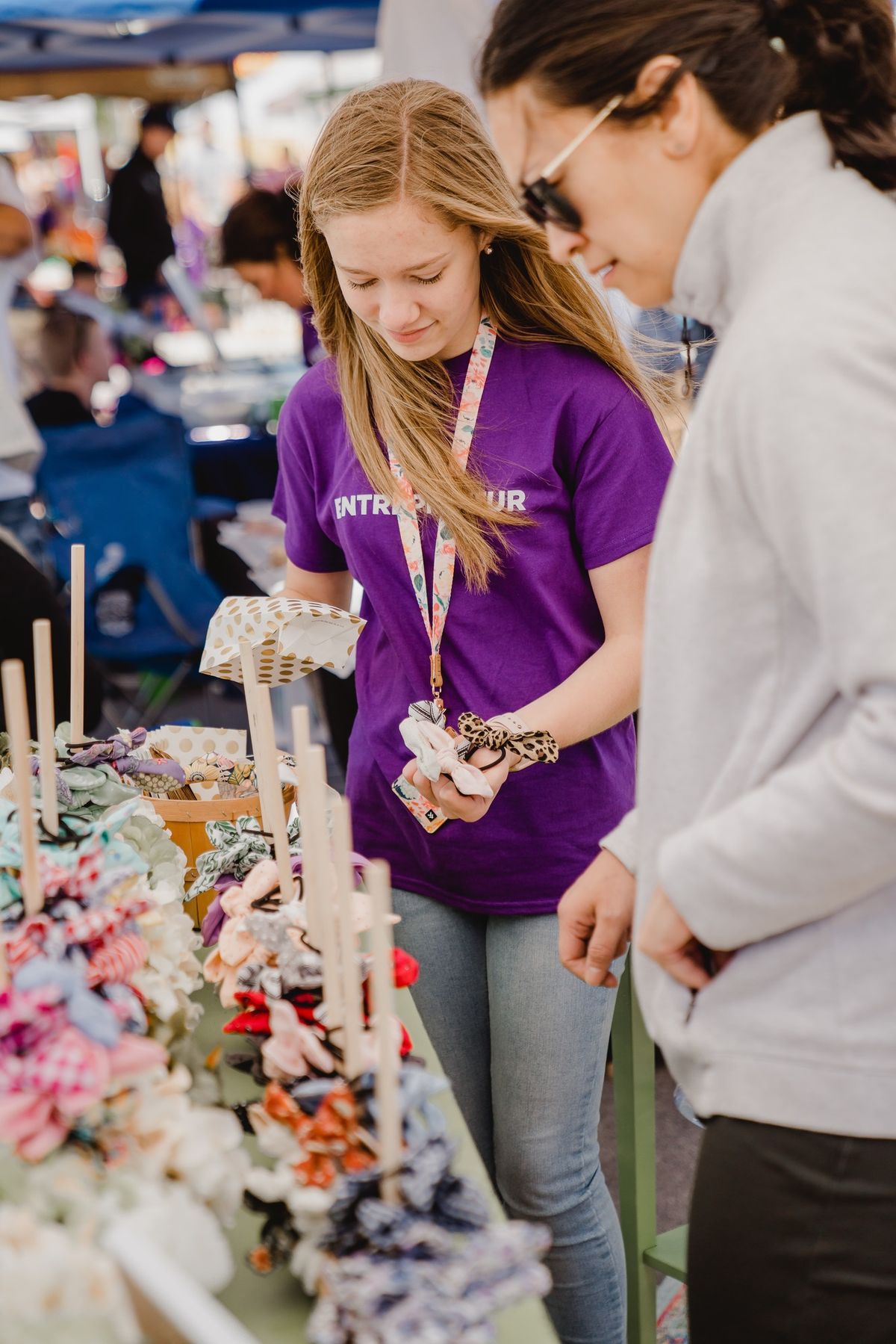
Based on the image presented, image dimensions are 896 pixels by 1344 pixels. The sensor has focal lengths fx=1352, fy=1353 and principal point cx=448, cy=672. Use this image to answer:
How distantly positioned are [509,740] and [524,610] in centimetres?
22

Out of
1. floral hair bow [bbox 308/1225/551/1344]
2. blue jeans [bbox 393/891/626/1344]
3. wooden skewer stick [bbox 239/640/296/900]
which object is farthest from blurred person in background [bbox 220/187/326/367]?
floral hair bow [bbox 308/1225/551/1344]

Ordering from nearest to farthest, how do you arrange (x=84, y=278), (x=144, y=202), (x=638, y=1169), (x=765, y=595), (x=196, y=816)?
1. (x=765, y=595)
2. (x=196, y=816)
3. (x=638, y=1169)
4. (x=84, y=278)
5. (x=144, y=202)

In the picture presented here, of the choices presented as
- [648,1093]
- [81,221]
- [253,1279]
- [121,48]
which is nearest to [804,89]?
[253,1279]

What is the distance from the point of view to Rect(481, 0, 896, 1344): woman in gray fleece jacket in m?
0.85

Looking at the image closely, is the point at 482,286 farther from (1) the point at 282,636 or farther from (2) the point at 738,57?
(2) the point at 738,57

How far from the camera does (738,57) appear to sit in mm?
958

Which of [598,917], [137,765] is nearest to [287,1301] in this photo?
[598,917]

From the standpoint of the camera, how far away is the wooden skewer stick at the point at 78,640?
1414 millimetres

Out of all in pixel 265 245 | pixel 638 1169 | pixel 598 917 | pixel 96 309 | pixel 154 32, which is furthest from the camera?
pixel 96 309

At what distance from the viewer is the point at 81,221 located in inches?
539

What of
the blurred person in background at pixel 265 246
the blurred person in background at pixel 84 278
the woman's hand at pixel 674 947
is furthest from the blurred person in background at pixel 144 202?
the woman's hand at pixel 674 947

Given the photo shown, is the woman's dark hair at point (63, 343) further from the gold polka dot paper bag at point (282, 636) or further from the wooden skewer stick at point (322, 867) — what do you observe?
the wooden skewer stick at point (322, 867)

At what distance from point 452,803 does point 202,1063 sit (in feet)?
1.43

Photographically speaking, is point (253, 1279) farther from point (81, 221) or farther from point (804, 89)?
point (81, 221)
